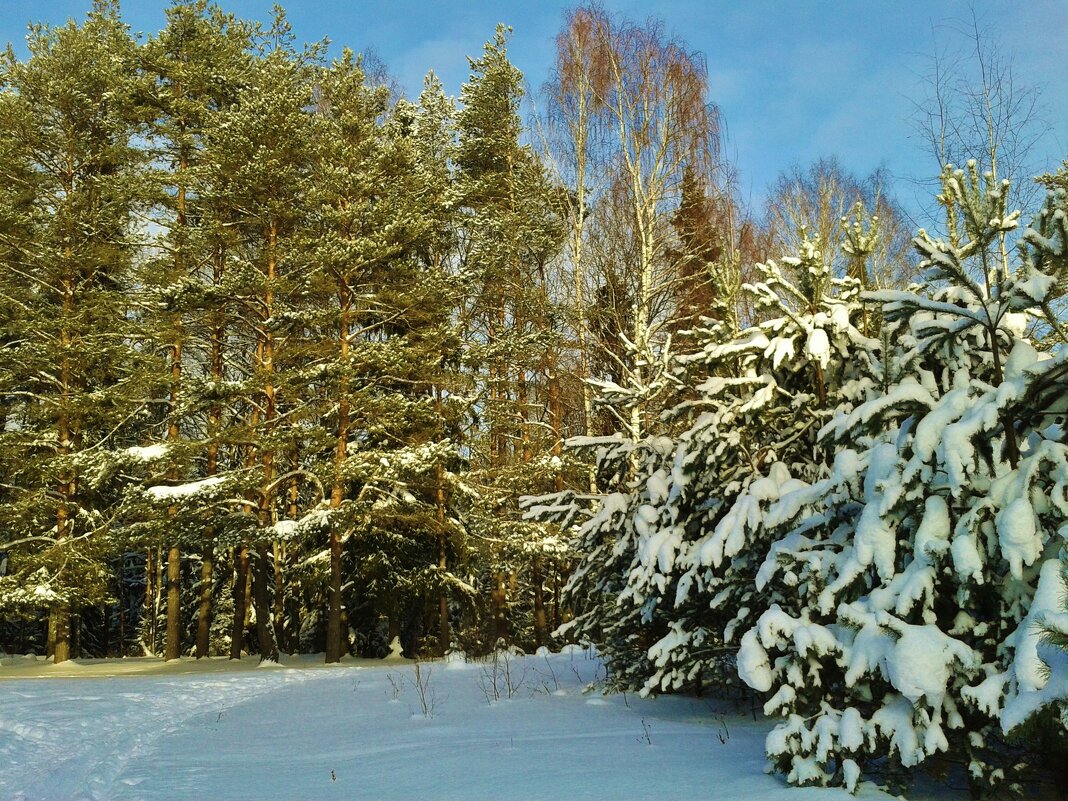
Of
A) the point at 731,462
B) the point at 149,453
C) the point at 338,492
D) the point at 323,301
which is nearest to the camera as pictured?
the point at 731,462

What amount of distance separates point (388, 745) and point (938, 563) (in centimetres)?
390

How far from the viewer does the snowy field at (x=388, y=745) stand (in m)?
4.28

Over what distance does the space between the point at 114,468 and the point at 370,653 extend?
8499 mm

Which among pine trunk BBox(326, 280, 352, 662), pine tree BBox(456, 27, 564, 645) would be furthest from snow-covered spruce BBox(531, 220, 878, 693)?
pine trunk BBox(326, 280, 352, 662)

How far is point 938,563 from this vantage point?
3645mm

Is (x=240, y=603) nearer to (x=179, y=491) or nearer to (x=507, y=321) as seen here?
(x=179, y=491)

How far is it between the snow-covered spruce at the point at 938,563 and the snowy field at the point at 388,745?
0.47 meters

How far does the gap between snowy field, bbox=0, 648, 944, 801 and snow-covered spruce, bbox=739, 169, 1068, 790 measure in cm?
47

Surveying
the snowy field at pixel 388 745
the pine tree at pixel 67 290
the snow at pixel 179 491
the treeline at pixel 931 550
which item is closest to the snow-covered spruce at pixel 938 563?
the treeline at pixel 931 550

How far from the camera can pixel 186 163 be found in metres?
18.4

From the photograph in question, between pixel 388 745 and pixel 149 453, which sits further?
pixel 149 453

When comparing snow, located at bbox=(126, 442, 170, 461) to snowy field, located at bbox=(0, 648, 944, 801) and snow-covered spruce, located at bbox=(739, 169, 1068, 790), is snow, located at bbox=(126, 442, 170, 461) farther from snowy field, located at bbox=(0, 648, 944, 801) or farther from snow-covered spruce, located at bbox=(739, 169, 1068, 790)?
snow-covered spruce, located at bbox=(739, 169, 1068, 790)

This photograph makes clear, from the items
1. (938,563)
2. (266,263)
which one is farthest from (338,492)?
(938,563)

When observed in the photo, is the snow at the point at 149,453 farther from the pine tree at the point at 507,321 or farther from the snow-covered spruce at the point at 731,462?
the snow-covered spruce at the point at 731,462
